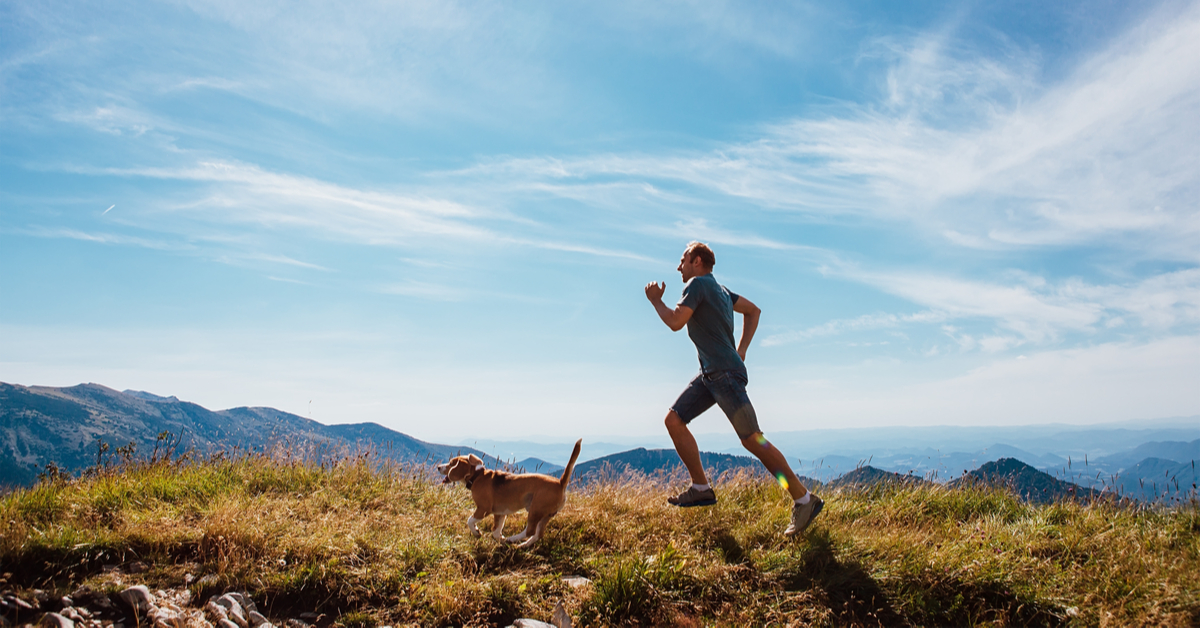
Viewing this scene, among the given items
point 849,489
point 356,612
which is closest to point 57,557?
point 356,612

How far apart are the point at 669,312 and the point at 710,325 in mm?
515

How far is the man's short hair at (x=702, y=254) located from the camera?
19.9ft

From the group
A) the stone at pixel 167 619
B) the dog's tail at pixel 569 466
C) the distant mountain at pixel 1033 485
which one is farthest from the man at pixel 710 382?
the stone at pixel 167 619

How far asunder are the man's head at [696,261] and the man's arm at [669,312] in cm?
57

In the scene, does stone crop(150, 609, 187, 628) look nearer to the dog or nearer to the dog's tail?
the dog

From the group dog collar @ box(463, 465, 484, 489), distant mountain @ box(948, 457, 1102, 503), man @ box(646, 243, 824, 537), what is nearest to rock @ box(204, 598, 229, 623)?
dog collar @ box(463, 465, 484, 489)

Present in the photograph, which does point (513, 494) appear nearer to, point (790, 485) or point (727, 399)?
point (727, 399)

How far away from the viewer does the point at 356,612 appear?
4.06 metres

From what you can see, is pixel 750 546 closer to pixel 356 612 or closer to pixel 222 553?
pixel 356 612

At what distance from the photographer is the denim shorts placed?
5457 mm

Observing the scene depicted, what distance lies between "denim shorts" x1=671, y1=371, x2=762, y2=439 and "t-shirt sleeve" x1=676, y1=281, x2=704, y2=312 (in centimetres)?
72

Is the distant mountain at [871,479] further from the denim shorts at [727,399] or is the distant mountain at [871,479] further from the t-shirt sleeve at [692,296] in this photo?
the t-shirt sleeve at [692,296]

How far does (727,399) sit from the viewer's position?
5.55 m

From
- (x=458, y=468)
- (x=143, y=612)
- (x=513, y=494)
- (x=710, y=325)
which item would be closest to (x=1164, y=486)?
(x=710, y=325)
